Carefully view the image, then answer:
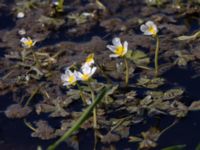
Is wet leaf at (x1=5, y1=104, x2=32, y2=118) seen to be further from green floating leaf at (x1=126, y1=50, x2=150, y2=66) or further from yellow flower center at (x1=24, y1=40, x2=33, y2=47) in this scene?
green floating leaf at (x1=126, y1=50, x2=150, y2=66)

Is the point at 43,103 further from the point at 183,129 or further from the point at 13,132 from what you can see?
the point at 183,129

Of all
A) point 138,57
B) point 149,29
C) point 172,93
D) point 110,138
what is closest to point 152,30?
point 149,29

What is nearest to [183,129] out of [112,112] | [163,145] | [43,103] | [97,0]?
[163,145]

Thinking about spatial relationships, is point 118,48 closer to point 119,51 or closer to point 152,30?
point 119,51

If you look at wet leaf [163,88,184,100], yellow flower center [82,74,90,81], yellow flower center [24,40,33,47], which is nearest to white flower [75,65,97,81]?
yellow flower center [82,74,90,81]

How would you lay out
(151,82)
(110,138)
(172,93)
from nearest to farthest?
(110,138)
(172,93)
(151,82)

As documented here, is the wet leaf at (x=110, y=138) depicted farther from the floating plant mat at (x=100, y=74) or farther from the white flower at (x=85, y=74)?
the white flower at (x=85, y=74)

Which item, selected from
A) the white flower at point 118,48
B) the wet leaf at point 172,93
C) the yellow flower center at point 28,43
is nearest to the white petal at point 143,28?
the white flower at point 118,48

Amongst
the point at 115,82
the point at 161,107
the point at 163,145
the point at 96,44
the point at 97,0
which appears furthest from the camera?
the point at 97,0
